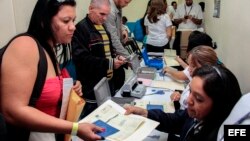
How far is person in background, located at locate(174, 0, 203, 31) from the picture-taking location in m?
5.67

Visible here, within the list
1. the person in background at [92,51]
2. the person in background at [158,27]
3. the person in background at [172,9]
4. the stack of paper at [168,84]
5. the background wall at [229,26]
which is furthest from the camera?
the person in background at [172,9]

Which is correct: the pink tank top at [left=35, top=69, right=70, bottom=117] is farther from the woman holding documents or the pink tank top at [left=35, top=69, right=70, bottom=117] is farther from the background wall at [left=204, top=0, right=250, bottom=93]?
the background wall at [left=204, top=0, right=250, bottom=93]

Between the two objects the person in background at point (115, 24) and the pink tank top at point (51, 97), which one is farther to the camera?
the person in background at point (115, 24)

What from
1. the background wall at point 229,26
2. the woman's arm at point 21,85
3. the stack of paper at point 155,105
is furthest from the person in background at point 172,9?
the woman's arm at point 21,85

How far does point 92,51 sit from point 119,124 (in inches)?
40.1

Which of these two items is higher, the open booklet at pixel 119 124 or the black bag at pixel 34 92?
the black bag at pixel 34 92

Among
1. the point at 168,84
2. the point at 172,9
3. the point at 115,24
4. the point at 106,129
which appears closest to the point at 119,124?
the point at 106,129

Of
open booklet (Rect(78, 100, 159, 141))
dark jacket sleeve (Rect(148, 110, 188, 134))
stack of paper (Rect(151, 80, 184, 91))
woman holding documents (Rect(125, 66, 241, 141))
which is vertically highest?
woman holding documents (Rect(125, 66, 241, 141))

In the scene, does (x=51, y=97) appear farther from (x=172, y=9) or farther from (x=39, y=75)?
(x=172, y=9)

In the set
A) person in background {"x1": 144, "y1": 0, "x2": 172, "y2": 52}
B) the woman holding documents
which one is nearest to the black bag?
the woman holding documents

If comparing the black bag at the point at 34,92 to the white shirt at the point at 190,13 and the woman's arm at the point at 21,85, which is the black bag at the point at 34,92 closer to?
the woman's arm at the point at 21,85

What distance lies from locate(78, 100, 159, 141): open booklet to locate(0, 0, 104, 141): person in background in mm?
67

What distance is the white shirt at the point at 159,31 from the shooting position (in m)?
4.08

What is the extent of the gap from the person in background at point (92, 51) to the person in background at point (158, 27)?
1.86m
